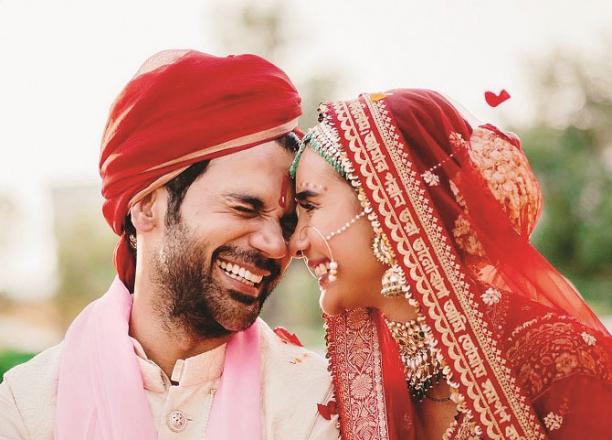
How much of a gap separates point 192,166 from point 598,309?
Result: 22.7 metres

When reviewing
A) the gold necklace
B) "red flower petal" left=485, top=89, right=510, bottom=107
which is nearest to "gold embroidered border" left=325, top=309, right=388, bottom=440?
the gold necklace

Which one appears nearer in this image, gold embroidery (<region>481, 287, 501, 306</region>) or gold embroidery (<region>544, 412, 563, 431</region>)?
gold embroidery (<region>544, 412, 563, 431</region>)

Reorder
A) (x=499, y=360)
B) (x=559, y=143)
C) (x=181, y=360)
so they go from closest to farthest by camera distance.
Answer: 1. (x=499, y=360)
2. (x=181, y=360)
3. (x=559, y=143)

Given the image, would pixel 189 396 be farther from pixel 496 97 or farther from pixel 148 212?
pixel 496 97

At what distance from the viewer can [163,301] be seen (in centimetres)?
354

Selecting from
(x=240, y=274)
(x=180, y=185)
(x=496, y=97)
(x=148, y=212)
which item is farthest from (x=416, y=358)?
(x=148, y=212)

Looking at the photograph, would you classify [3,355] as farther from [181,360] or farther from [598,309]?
[598,309]

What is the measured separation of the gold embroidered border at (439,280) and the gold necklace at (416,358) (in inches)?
8.1

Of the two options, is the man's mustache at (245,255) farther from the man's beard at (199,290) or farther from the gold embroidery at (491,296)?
the gold embroidery at (491,296)

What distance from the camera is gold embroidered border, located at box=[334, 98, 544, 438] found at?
2953 mm

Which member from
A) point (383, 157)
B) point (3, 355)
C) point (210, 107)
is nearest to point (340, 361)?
point (383, 157)

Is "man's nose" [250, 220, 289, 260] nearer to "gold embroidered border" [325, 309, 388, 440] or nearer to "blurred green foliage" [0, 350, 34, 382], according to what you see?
"gold embroidered border" [325, 309, 388, 440]

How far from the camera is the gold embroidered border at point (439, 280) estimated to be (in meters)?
2.95

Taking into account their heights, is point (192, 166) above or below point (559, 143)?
above
